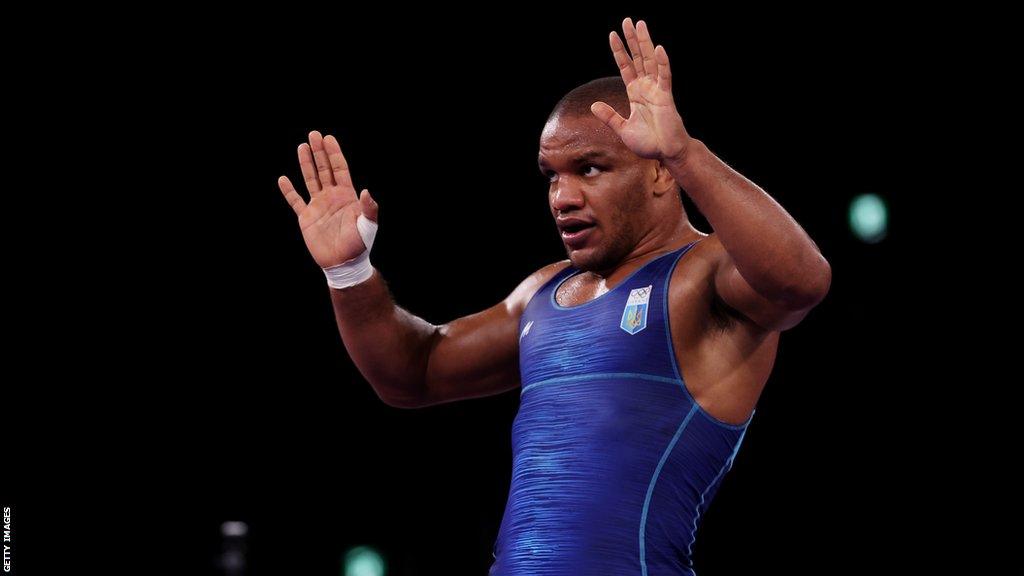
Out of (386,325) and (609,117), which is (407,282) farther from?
(609,117)

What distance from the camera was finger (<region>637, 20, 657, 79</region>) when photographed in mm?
1850

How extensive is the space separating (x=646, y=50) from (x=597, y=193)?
0.33 meters

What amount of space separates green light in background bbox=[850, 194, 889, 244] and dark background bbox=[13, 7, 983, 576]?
43 mm

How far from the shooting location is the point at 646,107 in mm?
1817

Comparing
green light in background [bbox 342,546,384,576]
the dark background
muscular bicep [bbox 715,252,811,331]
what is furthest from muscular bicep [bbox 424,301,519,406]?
green light in background [bbox 342,546,384,576]

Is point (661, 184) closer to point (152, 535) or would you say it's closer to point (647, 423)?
point (647, 423)

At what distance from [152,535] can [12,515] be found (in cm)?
48

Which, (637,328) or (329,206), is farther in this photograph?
(329,206)

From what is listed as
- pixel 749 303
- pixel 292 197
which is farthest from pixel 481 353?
pixel 749 303

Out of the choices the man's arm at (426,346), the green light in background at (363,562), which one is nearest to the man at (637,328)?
the man's arm at (426,346)

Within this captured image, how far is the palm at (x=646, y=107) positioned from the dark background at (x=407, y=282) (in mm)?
2406

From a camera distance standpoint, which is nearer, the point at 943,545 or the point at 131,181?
the point at 943,545

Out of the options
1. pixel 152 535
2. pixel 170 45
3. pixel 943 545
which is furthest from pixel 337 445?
pixel 943 545

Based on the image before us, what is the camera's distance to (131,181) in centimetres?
448
